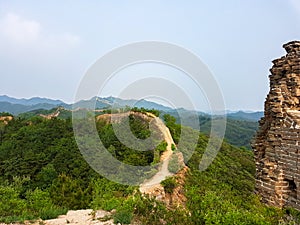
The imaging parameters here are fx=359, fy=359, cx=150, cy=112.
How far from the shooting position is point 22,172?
739 inches

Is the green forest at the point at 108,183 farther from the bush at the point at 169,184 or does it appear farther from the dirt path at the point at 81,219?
the dirt path at the point at 81,219

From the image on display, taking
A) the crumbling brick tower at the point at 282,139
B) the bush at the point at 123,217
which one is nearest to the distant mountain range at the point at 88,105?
the crumbling brick tower at the point at 282,139

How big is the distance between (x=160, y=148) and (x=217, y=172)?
4.52 metres

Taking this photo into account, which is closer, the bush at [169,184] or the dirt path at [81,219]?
the dirt path at [81,219]

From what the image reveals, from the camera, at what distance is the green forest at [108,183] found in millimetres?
5324

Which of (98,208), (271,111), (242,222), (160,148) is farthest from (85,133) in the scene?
(242,222)

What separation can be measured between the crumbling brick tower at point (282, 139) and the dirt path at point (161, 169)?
5.76m

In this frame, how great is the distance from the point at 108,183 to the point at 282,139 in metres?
7.50

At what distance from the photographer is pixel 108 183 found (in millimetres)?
12172

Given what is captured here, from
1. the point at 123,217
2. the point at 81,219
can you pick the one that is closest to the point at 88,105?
the point at 81,219

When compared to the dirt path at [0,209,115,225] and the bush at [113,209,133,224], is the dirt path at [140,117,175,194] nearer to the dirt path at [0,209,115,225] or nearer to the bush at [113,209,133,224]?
the dirt path at [0,209,115,225]

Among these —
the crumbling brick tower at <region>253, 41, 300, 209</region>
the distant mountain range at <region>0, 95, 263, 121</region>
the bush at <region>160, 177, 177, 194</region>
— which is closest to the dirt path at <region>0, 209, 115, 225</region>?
the crumbling brick tower at <region>253, 41, 300, 209</region>

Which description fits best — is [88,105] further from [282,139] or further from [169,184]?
[282,139]

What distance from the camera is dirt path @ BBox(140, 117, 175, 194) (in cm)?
1223
